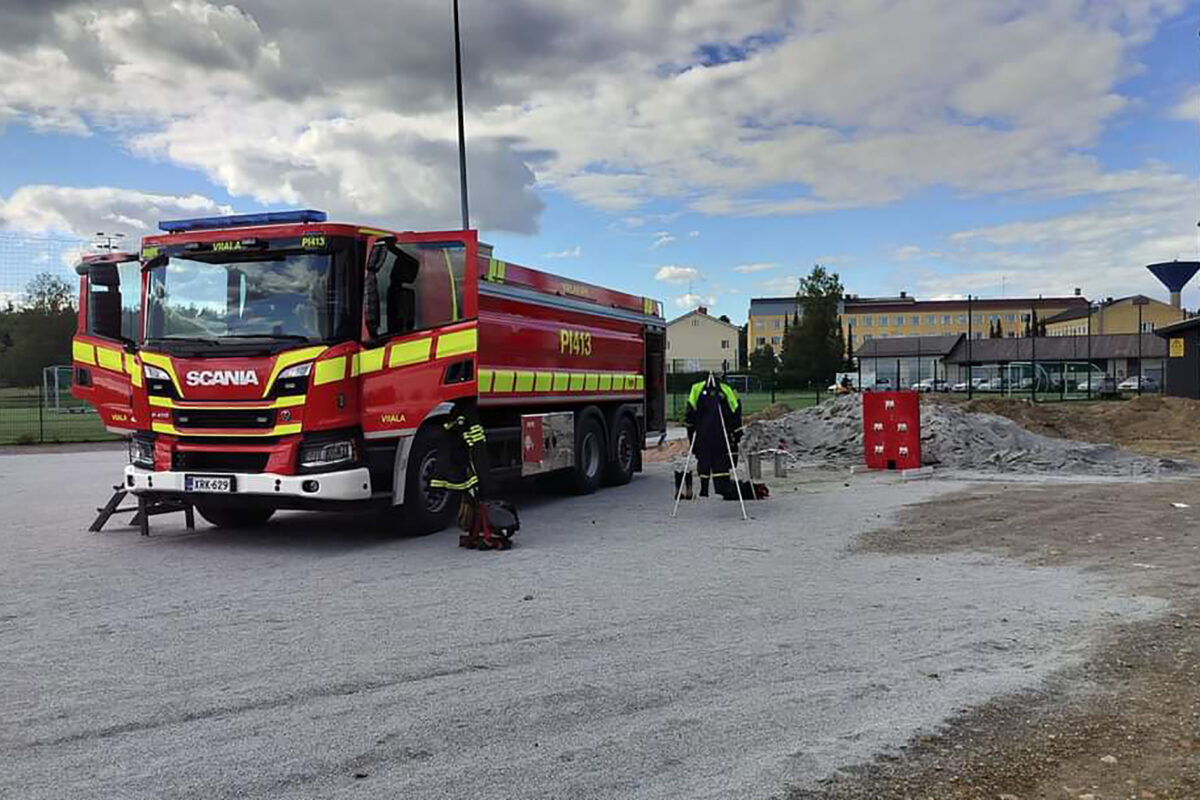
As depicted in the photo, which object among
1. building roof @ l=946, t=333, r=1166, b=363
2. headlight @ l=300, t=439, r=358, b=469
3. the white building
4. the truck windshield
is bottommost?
headlight @ l=300, t=439, r=358, b=469

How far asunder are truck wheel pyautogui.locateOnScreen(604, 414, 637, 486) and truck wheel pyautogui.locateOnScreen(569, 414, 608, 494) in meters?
0.24

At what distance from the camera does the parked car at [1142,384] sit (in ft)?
158

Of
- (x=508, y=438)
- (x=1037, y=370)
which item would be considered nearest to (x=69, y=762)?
(x=508, y=438)

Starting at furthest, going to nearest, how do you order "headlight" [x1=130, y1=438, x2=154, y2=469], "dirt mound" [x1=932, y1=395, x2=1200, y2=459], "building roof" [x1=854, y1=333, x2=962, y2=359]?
A: 1. "building roof" [x1=854, y1=333, x2=962, y2=359]
2. "dirt mound" [x1=932, y1=395, x2=1200, y2=459]
3. "headlight" [x1=130, y1=438, x2=154, y2=469]

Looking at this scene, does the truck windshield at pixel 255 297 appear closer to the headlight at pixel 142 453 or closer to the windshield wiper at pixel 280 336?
the windshield wiper at pixel 280 336

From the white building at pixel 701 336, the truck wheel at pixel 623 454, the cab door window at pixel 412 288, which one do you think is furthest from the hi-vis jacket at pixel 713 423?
the white building at pixel 701 336

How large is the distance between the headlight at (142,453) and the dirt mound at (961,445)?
12.8 m

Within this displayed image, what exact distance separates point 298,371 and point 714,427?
529cm

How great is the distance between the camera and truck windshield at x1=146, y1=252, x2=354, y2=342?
938cm

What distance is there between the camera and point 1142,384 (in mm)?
50656

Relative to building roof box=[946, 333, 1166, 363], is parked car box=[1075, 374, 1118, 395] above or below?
below

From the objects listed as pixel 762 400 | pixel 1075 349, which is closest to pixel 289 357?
pixel 762 400

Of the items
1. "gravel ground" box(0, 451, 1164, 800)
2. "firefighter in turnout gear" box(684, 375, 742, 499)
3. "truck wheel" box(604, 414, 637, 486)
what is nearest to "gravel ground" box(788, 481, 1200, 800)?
"gravel ground" box(0, 451, 1164, 800)

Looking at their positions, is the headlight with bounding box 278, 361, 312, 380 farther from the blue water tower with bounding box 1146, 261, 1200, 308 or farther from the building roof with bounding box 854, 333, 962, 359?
the building roof with bounding box 854, 333, 962, 359
